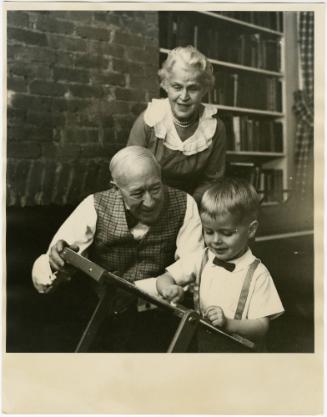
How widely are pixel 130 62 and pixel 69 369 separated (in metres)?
1.18

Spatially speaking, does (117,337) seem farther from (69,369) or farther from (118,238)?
(118,238)

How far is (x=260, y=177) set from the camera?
6.05 feet

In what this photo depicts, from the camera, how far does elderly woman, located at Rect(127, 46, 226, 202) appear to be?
70.3 inches

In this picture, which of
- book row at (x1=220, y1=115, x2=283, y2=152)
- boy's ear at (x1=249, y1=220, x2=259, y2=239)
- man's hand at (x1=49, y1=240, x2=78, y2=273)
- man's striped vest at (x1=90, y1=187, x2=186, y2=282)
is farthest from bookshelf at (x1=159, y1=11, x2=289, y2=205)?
man's hand at (x1=49, y1=240, x2=78, y2=273)

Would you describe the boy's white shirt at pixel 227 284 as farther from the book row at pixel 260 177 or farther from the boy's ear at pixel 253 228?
the book row at pixel 260 177

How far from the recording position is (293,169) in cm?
189

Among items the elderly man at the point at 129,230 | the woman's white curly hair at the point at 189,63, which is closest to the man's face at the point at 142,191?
the elderly man at the point at 129,230

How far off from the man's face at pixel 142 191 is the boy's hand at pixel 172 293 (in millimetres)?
250

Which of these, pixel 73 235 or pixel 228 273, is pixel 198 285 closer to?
pixel 228 273

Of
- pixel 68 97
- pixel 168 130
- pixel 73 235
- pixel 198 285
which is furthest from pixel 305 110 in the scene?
pixel 73 235

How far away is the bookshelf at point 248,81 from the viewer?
1.84 m

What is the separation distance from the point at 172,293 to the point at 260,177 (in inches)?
22.1

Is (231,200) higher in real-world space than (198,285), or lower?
higher

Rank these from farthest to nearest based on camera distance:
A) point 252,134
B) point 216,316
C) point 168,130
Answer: point 252,134, point 168,130, point 216,316
